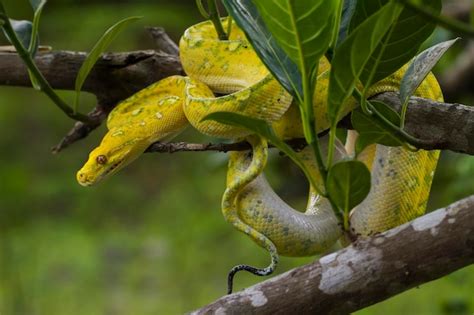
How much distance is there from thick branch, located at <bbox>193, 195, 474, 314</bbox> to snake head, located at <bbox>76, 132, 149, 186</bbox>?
615mm

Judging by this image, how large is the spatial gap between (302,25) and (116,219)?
362 centimetres

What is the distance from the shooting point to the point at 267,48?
115cm

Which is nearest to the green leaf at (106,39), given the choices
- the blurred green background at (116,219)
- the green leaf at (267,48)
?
the green leaf at (267,48)

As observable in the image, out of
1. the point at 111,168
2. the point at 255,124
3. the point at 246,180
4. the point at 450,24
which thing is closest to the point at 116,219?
the point at 111,168

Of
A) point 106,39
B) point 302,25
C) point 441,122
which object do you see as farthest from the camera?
point 106,39

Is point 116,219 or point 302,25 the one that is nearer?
point 302,25

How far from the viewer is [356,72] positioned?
3.55 ft

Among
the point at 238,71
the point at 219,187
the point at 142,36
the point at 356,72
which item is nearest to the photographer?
the point at 356,72

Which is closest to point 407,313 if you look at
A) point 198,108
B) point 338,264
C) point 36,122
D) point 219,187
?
point 219,187

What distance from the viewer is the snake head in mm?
1717

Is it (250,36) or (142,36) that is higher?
(250,36)

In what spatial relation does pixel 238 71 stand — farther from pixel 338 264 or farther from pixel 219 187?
pixel 219 187

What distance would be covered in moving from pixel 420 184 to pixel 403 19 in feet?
1.74

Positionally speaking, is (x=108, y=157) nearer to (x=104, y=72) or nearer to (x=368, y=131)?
(x=104, y=72)
